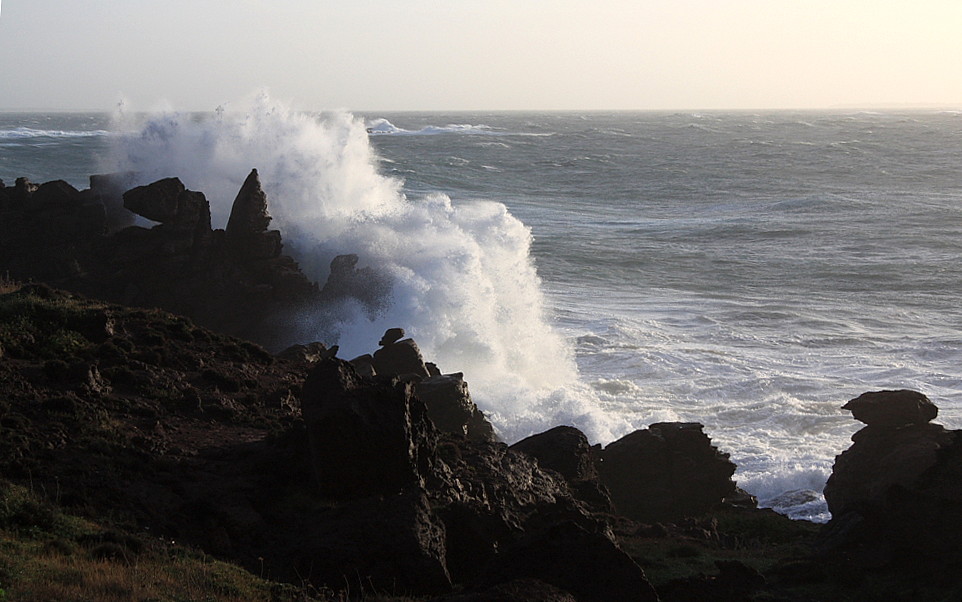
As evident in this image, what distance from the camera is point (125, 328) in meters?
15.9

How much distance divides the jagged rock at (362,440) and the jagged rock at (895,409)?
21.4ft

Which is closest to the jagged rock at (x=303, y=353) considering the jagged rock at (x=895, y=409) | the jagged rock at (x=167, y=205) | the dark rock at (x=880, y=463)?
the jagged rock at (x=167, y=205)

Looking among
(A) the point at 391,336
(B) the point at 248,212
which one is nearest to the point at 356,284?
(B) the point at 248,212

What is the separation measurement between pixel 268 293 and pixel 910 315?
1912 cm

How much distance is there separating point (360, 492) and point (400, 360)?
845 cm

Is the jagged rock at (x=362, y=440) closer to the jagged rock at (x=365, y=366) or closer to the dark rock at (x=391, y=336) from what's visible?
the jagged rock at (x=365, y=366)

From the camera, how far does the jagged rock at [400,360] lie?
1897cm

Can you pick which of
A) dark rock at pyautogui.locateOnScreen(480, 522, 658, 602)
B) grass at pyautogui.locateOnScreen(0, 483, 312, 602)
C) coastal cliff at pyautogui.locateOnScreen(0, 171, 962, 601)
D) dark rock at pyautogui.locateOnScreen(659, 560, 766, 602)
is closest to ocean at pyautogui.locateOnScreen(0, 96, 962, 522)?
coastal cliff at pyautogui.locateOnScreen(0, 171, 962, 601)

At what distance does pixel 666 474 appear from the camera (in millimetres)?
15477

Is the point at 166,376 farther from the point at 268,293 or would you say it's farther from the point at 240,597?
the point at 268,293

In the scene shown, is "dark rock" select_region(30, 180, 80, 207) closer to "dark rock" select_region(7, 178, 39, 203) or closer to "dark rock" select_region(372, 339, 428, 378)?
"dark rock" select_region(7, 178, 39, 203)

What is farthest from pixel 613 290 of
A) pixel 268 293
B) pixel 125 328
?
pixel 125 328

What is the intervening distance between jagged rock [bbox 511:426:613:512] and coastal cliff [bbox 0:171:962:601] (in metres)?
0.04

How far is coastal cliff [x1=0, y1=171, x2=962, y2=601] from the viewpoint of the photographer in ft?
29.9
